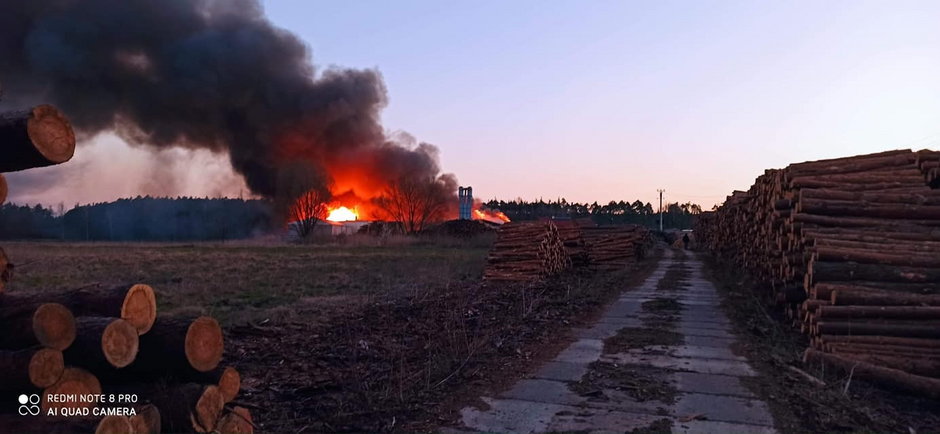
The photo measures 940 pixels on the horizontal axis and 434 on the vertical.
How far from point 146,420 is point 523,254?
50.7 ft

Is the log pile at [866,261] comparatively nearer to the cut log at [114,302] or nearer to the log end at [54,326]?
the cut log at [114,302]

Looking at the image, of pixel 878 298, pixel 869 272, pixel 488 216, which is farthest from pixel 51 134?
pixel 488 216

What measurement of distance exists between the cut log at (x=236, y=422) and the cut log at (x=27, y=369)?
3.68ft

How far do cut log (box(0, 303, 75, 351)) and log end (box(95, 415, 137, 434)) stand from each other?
56 cm

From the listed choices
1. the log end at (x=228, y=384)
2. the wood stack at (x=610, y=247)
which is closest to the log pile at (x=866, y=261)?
the log end at (x=228, y=384)

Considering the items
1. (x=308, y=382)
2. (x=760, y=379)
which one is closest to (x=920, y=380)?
(x=760, y=379)

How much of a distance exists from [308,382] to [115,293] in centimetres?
262

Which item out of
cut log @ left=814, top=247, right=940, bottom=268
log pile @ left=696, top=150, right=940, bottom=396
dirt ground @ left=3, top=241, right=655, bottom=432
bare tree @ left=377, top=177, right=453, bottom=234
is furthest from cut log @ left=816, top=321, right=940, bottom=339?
bare tree @ left=377, top=177, right=453, bottom=234

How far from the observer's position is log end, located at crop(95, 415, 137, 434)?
3902 millimetres

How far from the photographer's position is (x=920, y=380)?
6.90 meters

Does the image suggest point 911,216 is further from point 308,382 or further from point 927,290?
point 308,382

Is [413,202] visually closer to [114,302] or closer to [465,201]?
[465,201]

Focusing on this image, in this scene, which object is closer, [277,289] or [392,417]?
[392,417]

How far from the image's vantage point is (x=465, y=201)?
60.1 metres
